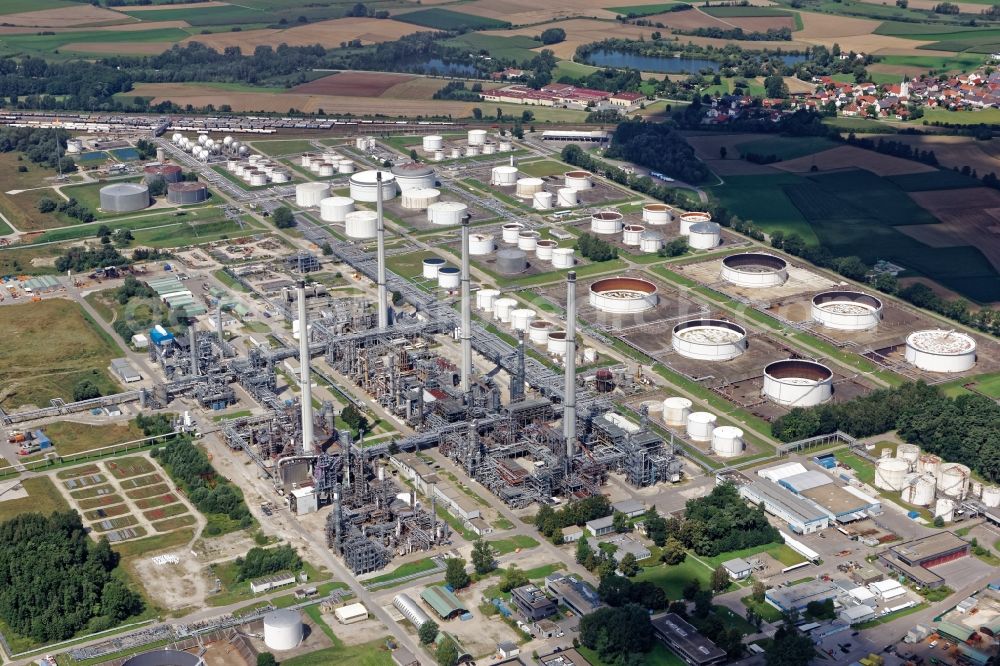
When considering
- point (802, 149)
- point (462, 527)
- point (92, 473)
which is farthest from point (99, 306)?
point (802, 149)

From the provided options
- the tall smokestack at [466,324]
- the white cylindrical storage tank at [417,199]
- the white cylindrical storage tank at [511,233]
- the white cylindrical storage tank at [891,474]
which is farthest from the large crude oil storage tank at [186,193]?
the white cylindrical storage tank at [891,474]

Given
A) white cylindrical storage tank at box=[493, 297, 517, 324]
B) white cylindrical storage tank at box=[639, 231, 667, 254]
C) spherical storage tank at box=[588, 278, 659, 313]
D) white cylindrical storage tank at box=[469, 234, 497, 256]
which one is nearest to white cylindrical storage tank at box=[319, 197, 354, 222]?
white cylindrical storage tank at box=[469, 234, 497, 256]

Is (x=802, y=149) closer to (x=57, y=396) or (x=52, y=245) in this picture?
(x=52, y=245)

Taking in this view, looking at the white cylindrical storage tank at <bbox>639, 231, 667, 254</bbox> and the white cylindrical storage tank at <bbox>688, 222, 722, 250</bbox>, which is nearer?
the white cylindrical storage tank at <bbox>639, 231, 667, 254</bbox>

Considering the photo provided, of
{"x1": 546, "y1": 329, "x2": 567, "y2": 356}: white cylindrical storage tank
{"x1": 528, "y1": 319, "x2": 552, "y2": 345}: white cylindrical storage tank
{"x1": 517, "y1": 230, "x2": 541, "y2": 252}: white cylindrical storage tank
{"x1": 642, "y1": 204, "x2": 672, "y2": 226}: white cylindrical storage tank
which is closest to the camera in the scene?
{"x1": 546, "y1": 329, "x2": 567, "y2": 356}: white cylindrical storage tank

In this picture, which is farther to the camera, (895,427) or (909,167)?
(909,167)

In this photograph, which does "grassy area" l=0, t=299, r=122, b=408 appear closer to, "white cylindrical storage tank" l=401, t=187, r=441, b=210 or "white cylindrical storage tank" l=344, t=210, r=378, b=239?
"white cylindrical storage tank" l=344, t=210, r=378, b=239

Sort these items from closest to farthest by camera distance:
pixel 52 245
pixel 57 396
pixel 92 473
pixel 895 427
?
pixel 92 473, pixel 895 427, pixel 57 396, pixel 52 245
